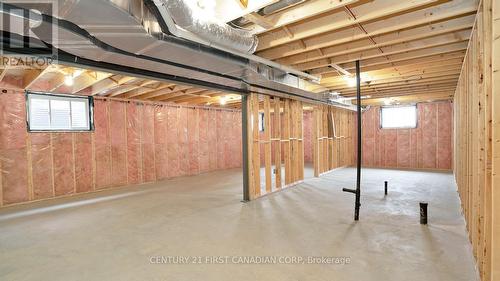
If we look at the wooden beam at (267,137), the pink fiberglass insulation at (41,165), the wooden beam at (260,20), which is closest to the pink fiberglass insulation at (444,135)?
the wooden beam at (267,137)

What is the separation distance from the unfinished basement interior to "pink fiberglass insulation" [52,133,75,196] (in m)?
0.03

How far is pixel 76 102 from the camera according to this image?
544cm

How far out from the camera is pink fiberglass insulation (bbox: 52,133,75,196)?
5125 mm

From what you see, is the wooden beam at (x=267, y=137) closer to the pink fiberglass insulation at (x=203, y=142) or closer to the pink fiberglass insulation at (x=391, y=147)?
the pink fiberglass insulation at (x=203, y=142)

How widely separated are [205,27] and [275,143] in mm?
3854

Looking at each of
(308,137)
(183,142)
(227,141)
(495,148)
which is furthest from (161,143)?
(495,148)

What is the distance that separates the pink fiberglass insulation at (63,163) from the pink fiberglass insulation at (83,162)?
94 millimetres

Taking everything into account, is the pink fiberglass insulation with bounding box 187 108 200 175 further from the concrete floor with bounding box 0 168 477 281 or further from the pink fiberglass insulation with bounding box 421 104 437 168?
the pink fiberglass insulation with bounding box 421 104 437 168

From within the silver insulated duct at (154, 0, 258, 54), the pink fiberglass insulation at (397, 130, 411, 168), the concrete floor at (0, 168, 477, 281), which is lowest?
the concrete floor at (0, 168, 477, 281)

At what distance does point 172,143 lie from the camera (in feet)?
23.7

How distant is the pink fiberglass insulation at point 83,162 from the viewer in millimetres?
5430

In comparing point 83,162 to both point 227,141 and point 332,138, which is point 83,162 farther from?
point 332,138

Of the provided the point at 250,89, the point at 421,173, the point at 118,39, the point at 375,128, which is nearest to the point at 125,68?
the point at 118,39

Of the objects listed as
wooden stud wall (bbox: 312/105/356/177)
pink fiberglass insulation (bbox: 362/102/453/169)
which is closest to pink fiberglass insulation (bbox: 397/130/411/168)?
pink fiberglass insulation (bbox: 362/102/453/169)
